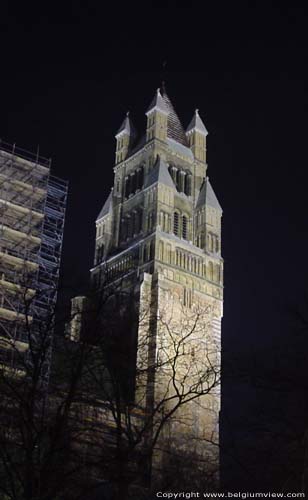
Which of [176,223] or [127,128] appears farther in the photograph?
[127,128]

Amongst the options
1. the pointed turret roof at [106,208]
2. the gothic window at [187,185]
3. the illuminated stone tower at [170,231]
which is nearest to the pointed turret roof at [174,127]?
the illuminated stone tower at [170,231]

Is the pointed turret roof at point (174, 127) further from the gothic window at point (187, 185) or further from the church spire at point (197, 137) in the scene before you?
the gothic window at point (187, 185)

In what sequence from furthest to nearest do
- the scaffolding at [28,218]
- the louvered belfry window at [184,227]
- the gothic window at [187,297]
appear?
1. the louvered belfry window at [184,227]
2. the gothic window at [187,297]
3. the scaffolding at [28,218]

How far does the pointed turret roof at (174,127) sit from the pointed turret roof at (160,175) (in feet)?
18.7

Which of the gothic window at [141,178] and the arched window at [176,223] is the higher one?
the gothic window at [141,178]

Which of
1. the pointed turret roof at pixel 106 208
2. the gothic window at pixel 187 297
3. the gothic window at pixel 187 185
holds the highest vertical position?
the gothic window at pixel 187 185

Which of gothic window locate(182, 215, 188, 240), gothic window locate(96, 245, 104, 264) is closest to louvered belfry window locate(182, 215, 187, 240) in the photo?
gothic window locate(182, 215, 188, 240)

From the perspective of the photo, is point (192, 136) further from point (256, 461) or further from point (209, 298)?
point (256, 461)

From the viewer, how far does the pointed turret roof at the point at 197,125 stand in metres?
75.7

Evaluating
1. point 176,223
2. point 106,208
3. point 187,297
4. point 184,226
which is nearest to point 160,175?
point 176,223

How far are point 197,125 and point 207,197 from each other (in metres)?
9.93

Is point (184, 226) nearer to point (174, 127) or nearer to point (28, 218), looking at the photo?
point (174, 127)

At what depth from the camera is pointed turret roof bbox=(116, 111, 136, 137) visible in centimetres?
7656

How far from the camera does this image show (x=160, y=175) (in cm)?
6694
